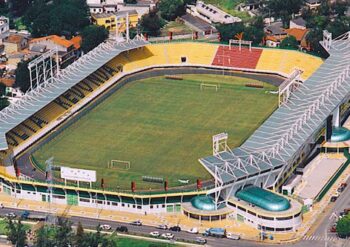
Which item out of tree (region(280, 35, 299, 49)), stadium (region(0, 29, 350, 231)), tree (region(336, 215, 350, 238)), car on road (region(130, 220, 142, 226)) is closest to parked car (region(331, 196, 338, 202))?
stadium (region(0, 29, 350, 231))

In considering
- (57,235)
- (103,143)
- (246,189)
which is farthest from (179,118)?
(57,235)

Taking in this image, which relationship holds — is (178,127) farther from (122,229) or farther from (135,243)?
(135,243)

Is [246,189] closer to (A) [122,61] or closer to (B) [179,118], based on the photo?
(B) [179,118]

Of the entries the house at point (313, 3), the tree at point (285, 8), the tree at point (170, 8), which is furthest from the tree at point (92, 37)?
the house at point (313, 3)

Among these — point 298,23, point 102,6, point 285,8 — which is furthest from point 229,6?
point 102,6

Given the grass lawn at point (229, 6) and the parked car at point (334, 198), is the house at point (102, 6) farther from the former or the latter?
the parked car at point (334, 198)

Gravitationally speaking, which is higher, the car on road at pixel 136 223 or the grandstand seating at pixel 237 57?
the car on road at pixel 136 223

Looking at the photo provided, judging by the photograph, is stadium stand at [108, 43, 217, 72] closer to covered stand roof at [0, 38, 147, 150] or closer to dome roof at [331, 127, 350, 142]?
covered stand roof at [0, 38, 147, 150]
